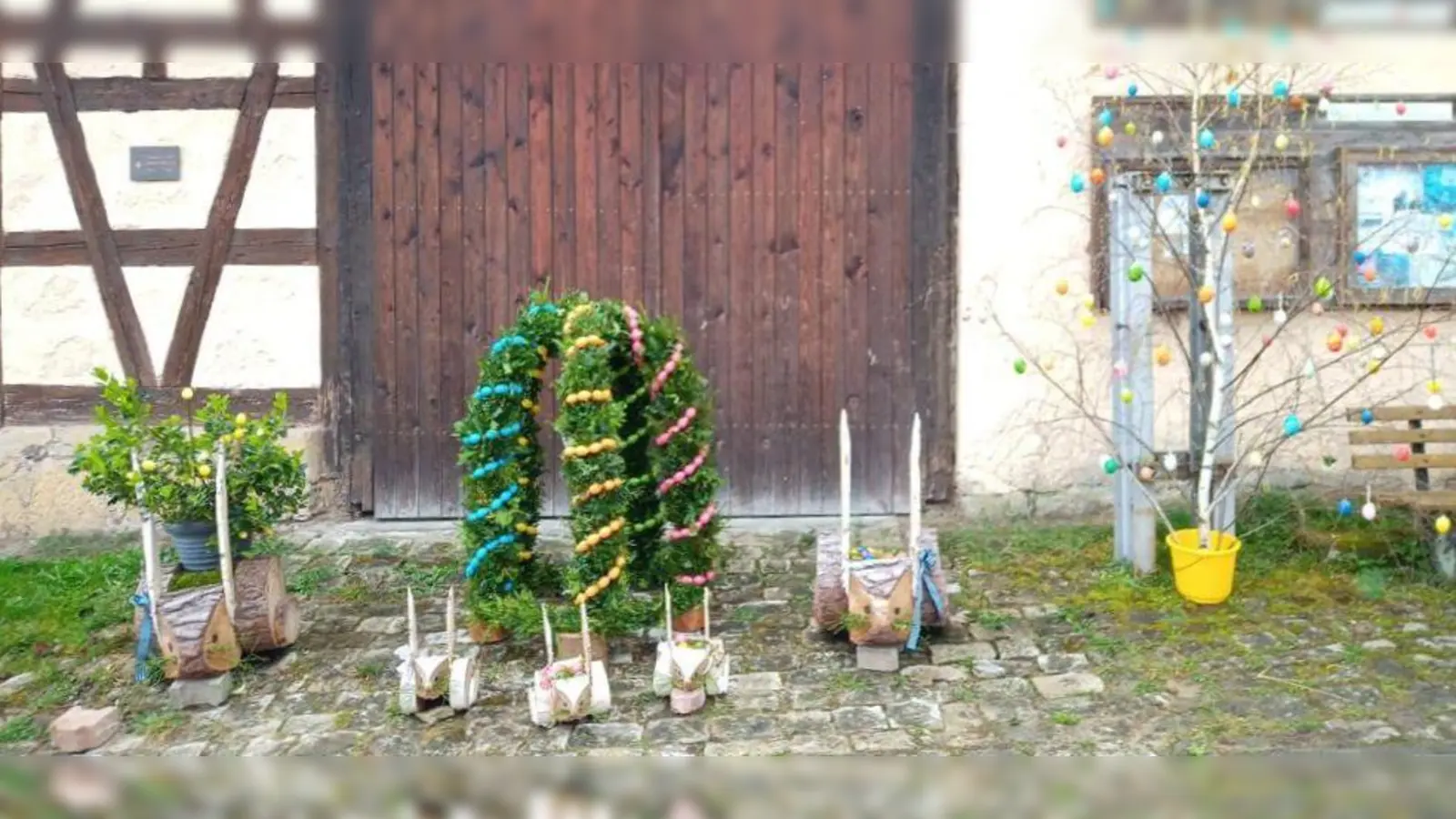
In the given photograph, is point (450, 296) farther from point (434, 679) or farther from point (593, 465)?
point (434, 679)

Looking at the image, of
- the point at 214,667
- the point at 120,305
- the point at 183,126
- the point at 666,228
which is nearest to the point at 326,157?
the point at 183,126

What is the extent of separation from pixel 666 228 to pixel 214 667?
2.79 meters

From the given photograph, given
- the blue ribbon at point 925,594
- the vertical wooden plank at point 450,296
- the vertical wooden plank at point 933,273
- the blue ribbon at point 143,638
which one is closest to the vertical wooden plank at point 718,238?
the vertical wooden plank at point 933,273

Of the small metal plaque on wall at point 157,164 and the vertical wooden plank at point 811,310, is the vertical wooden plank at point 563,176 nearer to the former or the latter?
the vertical wooden plank at point 811,310

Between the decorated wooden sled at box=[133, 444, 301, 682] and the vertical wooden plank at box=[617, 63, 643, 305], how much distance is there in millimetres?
2152

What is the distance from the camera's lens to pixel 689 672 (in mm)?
3672

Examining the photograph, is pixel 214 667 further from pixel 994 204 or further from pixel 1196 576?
pixel 994 204

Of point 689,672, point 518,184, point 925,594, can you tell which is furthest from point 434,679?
point 518,184

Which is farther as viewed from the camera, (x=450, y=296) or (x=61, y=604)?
(x=450, y=296)

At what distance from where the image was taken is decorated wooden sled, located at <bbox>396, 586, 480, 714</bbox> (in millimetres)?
3658

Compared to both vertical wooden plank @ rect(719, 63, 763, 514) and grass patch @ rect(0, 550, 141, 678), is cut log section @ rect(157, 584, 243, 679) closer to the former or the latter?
grass patch @ rect(0, 550, 141, 678)

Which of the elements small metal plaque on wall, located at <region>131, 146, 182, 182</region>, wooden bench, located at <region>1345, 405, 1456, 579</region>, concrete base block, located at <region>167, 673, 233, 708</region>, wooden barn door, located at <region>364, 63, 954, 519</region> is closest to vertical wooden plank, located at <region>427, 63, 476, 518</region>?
wooden barn door, located at <region>364, 63, 954, 519</region>

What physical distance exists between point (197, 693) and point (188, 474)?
75 cm

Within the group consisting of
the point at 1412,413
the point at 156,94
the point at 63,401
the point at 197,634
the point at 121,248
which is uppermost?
the point at 156,94
